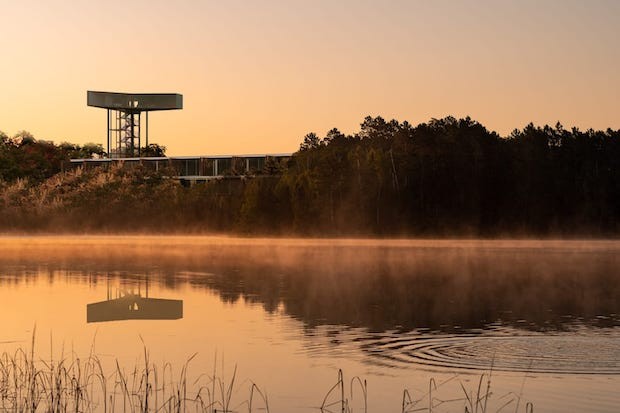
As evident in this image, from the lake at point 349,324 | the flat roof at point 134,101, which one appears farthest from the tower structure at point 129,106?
the lake at point 349,324

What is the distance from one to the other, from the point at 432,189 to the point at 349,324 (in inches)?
2844

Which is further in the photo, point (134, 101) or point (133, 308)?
point (134, 101)

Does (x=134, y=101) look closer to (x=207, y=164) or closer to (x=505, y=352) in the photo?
(x=207, y=164)

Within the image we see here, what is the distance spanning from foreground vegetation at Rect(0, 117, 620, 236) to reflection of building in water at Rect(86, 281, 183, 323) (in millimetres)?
62374

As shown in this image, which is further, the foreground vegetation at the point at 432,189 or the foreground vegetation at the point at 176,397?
the foreground vegetation at the point at 432,189

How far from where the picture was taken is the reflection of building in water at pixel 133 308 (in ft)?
106

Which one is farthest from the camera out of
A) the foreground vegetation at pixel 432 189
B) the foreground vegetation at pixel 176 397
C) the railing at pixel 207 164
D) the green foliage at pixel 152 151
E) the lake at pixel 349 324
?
the green foliage at pixel 152 151

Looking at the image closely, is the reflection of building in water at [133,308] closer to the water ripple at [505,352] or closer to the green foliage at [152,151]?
the water ripple at [505,352]

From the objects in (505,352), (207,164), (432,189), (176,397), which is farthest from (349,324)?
(207,164)

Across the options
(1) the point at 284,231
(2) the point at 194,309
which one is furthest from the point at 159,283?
(1) the point at 284,231

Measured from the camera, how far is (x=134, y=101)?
6914 inches

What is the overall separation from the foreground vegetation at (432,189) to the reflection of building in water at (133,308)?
6237 centimetres

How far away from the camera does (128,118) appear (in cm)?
17750

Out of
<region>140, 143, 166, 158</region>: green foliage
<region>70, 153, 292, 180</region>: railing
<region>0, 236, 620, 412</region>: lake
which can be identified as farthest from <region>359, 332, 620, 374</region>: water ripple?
<region>140, 143, 166, 158</region>: green foliage
